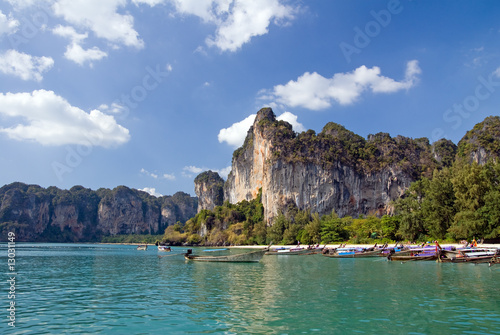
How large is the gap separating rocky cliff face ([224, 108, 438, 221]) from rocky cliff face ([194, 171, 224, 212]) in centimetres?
6079

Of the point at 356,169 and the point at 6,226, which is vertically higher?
the point at 356,169

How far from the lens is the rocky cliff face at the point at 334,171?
107625 millimetres

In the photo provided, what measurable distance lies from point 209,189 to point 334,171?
8844 centimetres

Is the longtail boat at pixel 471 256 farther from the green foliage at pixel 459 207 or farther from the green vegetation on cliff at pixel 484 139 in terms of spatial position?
the green vegetation on cliff at pixel 484 139

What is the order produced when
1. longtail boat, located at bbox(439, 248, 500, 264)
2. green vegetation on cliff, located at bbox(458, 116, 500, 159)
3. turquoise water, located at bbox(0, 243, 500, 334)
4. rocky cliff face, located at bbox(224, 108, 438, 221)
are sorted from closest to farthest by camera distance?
turquoise water, located at bbox(0, 243, 500, 334)
longtail boat, located at bbox(439, 248, 500, 264)
green vegetation on cliff, located at bbox(458, 116, 500, 159)
rocky cliff face, located at bbox(224, 108, 438, 221)

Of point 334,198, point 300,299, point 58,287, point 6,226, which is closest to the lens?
point 300,299

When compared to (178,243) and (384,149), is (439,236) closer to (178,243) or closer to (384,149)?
(384,149)

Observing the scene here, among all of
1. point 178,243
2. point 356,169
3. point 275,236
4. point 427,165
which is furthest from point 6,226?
point 427,165

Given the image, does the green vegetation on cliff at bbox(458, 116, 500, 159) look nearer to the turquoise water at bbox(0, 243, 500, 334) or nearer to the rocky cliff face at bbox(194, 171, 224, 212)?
the turquoise water at bbox(0, 243, 500, 334)

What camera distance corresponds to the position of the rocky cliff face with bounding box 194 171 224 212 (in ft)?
579

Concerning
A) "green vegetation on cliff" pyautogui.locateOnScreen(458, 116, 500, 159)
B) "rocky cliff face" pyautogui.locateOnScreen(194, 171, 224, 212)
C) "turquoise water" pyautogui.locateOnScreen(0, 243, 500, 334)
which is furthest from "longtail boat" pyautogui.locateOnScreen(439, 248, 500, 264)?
"rocky cliff face" pyautogui.locateOnScreen(194, 171, 224, 212)

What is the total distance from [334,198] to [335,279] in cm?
8790

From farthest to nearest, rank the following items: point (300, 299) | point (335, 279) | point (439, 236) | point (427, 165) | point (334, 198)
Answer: point (427, 165), point (334, 198), point (439, 236), point (335, 279), point (300, 299)

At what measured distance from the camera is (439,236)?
159 feet
